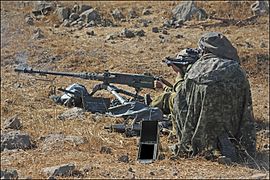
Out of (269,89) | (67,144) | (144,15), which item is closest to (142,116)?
(67,144)

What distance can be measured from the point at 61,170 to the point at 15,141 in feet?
4.12

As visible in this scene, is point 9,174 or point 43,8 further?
point 43,8

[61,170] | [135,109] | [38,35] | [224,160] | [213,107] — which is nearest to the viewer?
[61,170]

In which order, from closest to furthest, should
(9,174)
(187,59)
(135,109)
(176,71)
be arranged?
1. (9,174)
2. (187,59)
3. (176,71)
4. (135,109)

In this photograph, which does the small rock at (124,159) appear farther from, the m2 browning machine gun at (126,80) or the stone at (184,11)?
the stone at (184,11)

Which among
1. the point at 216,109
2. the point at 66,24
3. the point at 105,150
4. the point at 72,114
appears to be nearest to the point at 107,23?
the point at 66,24

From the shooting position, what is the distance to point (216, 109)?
6.86 meters

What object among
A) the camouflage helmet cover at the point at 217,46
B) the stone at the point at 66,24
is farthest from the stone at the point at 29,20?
the camouflage helmet cover at the point at 217,46

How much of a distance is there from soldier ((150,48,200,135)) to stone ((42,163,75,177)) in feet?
6.58

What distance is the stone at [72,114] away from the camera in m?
9.18

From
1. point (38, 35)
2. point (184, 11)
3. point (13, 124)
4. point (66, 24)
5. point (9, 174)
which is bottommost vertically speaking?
point (9, 174)

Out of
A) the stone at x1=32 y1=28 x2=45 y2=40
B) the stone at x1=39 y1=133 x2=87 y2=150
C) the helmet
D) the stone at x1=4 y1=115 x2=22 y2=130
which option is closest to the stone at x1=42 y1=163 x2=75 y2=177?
the stone at x1=39 y1=133 x2=87 y2=150

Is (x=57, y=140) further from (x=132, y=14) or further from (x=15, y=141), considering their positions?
(x=132, y=14)

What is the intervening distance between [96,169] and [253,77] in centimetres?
654
